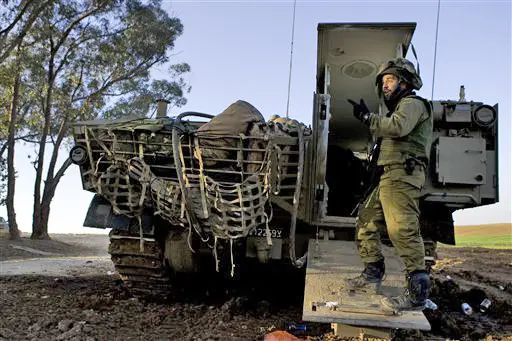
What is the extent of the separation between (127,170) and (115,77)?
669 inches

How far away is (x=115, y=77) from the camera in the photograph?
20484 mm

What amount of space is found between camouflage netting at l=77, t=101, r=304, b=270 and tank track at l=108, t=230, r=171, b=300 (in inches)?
18.2

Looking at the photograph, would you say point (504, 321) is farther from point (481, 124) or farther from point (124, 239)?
point (124, 239)

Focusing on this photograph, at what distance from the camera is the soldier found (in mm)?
3395

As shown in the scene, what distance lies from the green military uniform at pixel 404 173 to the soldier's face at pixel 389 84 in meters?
0.13

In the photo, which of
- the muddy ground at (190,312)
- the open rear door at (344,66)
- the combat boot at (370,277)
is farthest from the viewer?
the open rear door at (344,66)

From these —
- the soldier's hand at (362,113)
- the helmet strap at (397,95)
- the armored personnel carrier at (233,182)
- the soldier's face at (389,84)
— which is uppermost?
the soldier's face at (389,84)

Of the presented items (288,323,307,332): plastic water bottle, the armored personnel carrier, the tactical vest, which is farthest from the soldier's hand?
(288,323,307,332): plastic water bottle

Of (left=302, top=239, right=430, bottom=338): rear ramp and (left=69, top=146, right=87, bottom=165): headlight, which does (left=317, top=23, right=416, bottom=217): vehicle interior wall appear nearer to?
(left=302, top=239, right=430, bottom=338): rear ramp

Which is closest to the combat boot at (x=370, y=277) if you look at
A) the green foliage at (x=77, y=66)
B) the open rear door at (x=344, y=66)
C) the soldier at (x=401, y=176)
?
the soldier at (x=401, y=176)

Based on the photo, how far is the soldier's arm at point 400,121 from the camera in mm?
3393

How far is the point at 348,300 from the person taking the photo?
11.6 ft

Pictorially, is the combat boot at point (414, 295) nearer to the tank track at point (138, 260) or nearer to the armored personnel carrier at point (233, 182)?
the armored personnel carrier at point (233, 182)

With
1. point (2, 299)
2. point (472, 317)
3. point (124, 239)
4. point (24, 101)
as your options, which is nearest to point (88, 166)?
point (124, 239)
